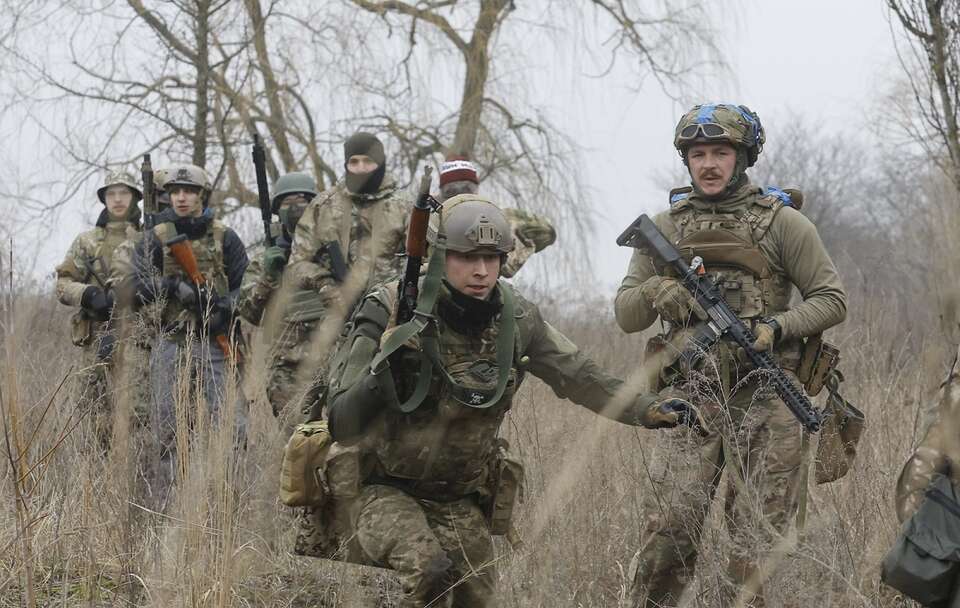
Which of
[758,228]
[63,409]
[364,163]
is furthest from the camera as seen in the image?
[364,163]

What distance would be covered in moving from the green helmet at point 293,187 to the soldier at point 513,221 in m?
1.09

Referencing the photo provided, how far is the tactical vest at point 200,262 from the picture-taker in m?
7.21

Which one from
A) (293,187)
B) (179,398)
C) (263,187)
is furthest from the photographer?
(293,187)

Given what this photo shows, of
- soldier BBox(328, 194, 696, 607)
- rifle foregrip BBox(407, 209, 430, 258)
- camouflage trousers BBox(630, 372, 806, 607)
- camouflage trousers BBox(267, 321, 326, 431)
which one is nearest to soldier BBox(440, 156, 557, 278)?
camouflage trousers BBox(267, 321, 326, 431)

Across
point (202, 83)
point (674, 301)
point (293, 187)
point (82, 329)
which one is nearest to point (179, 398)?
point (674, 301)

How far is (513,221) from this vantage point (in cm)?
716

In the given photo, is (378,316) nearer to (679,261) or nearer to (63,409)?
(679,261)

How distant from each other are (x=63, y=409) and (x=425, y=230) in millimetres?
2522

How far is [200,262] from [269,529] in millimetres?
2481

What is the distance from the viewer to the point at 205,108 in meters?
9.86

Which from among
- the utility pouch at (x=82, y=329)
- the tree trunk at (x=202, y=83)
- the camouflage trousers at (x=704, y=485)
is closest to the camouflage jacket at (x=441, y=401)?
the camouflage trousers at (x=704, y=485)

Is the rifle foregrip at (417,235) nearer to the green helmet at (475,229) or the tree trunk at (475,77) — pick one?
the green helmet at (475,229)

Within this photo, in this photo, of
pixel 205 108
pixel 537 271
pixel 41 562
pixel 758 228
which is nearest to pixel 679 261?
pixel 758 228

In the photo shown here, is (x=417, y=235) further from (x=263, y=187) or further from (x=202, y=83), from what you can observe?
(x=202, y=83)
